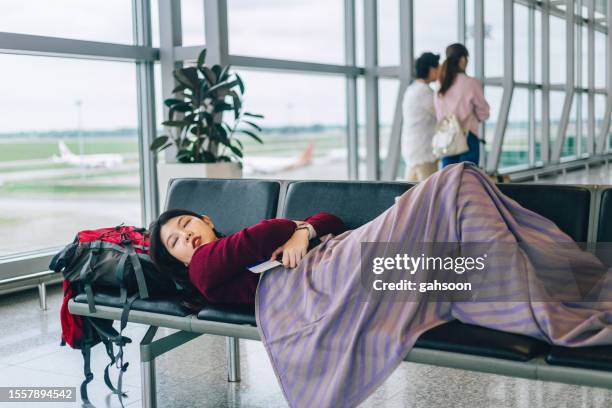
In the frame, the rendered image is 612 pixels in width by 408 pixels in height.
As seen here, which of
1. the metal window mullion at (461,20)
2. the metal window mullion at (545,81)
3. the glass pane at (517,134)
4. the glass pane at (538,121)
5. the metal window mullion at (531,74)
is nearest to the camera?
the metal window mullion at (461,20)

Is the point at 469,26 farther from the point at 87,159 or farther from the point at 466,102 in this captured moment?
the point at 87,159

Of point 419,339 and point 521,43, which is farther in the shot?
point 521,43

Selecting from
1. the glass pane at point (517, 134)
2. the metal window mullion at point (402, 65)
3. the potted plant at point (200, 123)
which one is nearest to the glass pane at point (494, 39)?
the glass pane at point (517, 134)

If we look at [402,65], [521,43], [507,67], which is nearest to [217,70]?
[402,65]

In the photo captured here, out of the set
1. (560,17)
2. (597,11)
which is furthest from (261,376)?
(597,11)

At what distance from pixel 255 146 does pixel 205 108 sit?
5.63 feet

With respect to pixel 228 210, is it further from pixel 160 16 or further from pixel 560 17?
pixel 560 17

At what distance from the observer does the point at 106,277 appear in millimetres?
2340

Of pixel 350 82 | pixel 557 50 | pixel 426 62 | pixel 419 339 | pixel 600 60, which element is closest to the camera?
pixel 419 339

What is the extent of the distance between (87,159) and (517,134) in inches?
280

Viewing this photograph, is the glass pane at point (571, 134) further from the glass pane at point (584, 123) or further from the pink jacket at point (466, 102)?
the pink jacket at point (466, 102)

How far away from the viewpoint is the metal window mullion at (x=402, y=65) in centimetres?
716

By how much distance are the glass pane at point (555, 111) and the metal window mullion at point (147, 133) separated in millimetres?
7932

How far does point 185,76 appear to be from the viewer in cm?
436
